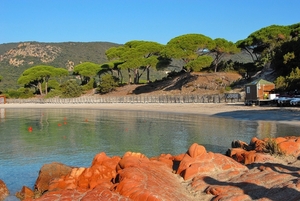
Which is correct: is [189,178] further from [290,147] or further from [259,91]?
[259,91]

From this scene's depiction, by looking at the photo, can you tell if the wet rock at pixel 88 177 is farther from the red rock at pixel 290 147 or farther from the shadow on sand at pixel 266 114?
the shadow on sand at pixel 266 114

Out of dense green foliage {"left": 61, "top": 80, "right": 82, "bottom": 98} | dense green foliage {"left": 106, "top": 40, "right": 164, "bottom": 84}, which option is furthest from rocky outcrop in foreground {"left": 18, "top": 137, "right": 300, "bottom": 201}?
dense green foliage {"left": 61, "top": 80, "right": 82, "bottom": 98}

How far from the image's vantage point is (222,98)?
125 ft

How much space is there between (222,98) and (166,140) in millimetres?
22413

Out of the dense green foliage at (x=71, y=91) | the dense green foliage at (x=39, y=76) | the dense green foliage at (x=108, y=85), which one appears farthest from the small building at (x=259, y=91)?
the dense green foliage at (x=39, y=76)

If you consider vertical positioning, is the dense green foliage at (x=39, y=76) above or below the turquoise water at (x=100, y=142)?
above

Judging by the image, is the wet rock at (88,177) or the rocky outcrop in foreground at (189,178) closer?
the rocky outcrop in foreground at (189,178)

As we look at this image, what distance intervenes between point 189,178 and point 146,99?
3957 centimetres

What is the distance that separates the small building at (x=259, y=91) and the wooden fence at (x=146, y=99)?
16.7 ft

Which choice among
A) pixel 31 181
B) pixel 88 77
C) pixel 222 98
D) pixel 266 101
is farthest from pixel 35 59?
pixel 31 181

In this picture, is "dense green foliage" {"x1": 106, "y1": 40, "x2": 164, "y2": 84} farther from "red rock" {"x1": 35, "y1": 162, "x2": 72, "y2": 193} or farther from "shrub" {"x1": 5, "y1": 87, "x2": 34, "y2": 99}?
"red rock" {"x1": 35, "y1": 162, "x2": 72, "y2": 193}

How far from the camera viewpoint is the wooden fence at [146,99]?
38.2 meters

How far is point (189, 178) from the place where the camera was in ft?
→ 25.5

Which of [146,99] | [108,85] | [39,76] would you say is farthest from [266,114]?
[39,76]
